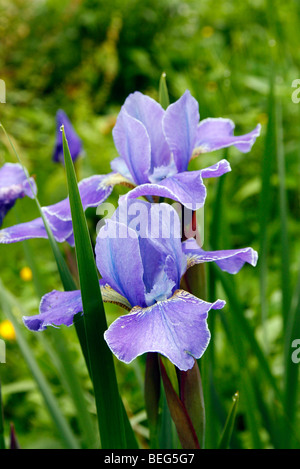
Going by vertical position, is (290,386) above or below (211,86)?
below

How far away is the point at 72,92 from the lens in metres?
2.80

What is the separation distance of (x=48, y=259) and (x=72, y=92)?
1.49 meters

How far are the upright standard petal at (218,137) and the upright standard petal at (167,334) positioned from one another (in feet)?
0.91

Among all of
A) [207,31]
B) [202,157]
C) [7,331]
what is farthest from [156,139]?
[207,31]

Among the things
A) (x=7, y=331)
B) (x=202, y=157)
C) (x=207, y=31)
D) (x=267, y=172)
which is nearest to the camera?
(x=267, y=172)

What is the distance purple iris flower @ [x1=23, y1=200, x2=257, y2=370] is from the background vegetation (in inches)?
6.9

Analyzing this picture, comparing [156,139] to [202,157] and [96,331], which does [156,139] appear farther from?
[202,157]

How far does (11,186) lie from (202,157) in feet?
4.43

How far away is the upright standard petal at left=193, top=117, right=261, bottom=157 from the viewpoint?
679 mm

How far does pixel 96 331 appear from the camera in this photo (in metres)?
0.49

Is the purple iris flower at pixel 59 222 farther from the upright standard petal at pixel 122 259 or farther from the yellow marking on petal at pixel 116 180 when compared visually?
the upright standard petal at pixel 122 259
